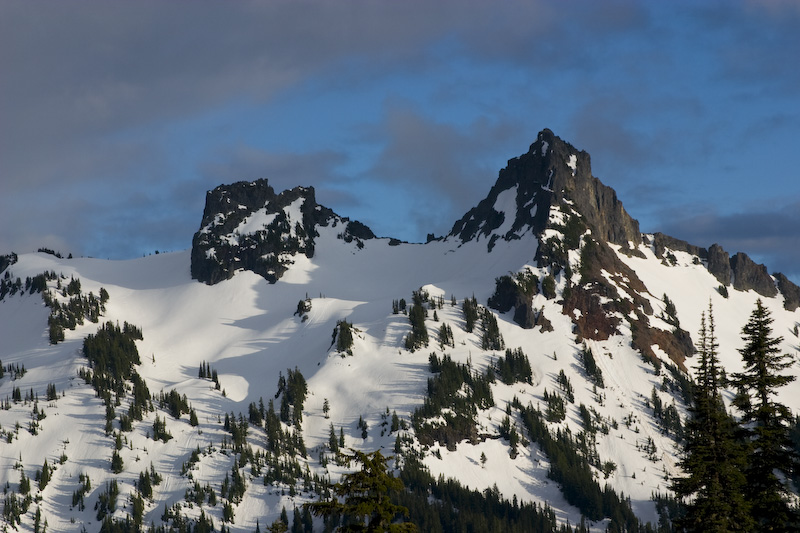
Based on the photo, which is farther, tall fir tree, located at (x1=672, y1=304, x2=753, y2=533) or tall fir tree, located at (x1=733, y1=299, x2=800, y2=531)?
tall fir tree, located at (x1=733, y1=299, x2=800, y2=531)

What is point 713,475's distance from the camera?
2749 inches

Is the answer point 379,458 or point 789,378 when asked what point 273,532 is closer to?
point 379,458

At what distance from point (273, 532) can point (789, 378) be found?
1803 inches

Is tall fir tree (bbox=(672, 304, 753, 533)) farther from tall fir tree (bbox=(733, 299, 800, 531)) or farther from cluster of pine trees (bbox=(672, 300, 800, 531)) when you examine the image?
tall fir tree (bbox=(733, 299, 800, 531))

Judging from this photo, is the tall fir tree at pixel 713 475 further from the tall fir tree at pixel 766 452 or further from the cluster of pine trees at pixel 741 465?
the tall fir tree at pixel 766 452

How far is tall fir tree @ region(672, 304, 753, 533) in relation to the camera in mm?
68312

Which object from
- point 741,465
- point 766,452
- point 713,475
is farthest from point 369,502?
point 766,452

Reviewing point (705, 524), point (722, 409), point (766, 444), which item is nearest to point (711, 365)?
point (722, 409)

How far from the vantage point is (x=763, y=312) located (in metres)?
78.6

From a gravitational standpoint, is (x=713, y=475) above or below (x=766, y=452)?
below

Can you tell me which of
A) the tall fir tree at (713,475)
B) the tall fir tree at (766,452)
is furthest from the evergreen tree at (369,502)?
the tall fir tree at (766,452)

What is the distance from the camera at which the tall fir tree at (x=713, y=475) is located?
68312 mm

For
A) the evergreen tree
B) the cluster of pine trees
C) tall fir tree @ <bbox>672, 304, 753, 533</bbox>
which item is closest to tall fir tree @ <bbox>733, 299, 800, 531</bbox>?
the cluster of pine trees

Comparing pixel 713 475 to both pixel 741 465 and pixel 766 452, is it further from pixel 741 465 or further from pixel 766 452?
pixel 766 452
